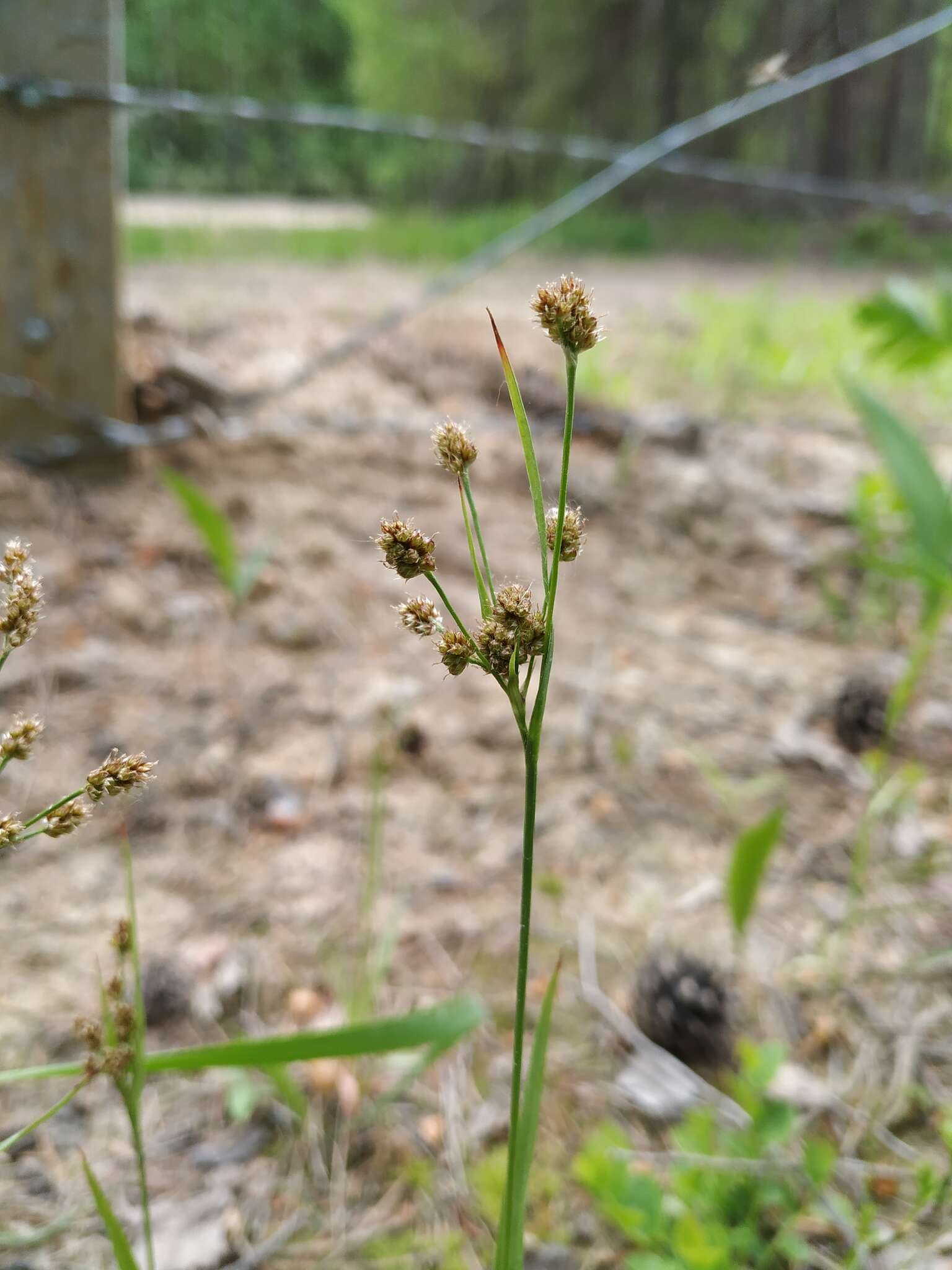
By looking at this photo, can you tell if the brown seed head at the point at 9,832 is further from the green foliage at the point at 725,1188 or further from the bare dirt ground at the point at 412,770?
the green foliage at the point at 725,1188

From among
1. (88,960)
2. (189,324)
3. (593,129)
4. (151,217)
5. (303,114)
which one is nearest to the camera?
(88,960)

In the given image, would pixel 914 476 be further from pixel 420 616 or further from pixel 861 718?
pixel 420 616

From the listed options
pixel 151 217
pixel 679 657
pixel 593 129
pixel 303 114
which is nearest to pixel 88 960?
pixel 679 657

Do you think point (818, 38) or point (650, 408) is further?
point (650, 408)

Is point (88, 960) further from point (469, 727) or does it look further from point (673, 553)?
point (673, 553)

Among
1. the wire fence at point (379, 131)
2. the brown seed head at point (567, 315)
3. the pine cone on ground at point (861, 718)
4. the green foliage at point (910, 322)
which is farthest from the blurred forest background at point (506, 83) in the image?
the pine cone on ground at point (861, 718)

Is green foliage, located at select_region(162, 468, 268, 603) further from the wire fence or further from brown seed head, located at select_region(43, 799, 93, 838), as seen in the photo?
brown seed head, located at select_region(43, 799, 93, 838)

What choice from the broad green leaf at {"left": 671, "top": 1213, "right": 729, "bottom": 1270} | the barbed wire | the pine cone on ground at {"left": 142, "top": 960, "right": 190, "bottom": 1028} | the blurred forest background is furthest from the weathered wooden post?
the broad green leaf at {"left": 671, "top": 1213, "right": 729, "bottom": 1270}
